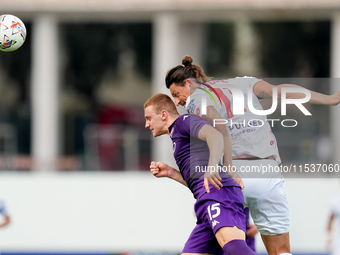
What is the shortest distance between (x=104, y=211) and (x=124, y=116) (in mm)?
6509

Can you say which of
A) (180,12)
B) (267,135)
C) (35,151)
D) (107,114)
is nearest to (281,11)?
(180,12)

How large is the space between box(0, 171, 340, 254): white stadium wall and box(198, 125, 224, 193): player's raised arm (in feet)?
12.5

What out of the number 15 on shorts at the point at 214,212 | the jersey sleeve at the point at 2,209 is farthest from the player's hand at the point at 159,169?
the jersey sleeve at the point at 2,209

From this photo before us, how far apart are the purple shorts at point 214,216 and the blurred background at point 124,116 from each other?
3.53m

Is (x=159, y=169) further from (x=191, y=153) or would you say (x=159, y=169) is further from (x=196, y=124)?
(x=196, y=124)


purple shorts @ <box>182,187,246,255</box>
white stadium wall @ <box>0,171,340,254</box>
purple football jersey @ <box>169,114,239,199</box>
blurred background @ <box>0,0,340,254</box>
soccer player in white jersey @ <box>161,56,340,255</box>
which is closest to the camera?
purple shorts @ <box>182,187,246,255</box>

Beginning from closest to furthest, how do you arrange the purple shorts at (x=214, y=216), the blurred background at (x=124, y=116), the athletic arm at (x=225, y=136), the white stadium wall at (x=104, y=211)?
the purple shorts at (x=214, y=216)
the athletic arm at (x=225, y=136)
the white stadium wall at (x=104, y=211)
the blurred background at (x=124, y=116)

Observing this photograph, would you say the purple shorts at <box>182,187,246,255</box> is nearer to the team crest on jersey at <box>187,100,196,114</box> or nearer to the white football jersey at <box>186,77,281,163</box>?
the white football jersey at <box>186,77,281,163</box>

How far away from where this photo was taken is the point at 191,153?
4133mm

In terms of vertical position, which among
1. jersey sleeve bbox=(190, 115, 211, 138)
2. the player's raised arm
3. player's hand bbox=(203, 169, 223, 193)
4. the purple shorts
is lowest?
the purple shorts

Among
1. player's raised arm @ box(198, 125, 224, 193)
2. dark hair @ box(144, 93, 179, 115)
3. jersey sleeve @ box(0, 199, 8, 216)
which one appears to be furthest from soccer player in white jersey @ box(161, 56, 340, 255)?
jersey sleeve @ box(0, 199, 8, 216)

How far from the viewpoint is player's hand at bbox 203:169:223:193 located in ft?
12.7

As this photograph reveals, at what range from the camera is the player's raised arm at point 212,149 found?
381 cm

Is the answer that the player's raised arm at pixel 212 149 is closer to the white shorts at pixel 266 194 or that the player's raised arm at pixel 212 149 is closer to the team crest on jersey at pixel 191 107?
the team crest on jersey at pixel 191 107
